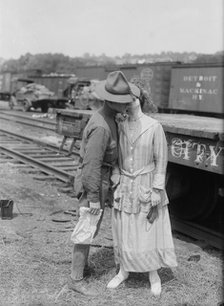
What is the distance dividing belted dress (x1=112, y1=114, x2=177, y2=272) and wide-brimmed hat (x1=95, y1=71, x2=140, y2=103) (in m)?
0.22

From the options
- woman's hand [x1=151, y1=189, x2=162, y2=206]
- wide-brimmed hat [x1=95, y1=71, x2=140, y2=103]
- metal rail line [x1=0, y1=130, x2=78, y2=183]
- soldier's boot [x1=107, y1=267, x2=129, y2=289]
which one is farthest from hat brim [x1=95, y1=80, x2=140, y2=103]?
metal rail line [x1=0, y1=130, x2=78, y2=183]

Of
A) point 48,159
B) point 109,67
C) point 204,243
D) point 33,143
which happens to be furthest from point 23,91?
point 204,243

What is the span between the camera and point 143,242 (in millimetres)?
3584

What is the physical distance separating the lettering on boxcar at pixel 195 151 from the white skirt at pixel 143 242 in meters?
0.98

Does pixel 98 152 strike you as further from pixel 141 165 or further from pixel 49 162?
pixel 49 162

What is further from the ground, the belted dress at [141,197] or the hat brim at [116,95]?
the hat brim at [116,95]

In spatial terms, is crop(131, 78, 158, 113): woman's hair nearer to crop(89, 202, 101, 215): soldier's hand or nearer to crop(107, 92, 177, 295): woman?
crop(107, 92, 177, 295): woman

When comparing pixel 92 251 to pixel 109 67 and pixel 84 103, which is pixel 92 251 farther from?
pixel 109 67

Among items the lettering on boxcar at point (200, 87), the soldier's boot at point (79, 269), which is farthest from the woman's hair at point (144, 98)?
the lettering on boxcar at point (200, 87)

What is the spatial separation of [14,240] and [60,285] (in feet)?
4.06

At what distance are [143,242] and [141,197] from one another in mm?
357

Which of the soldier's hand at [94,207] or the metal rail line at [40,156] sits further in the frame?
the metal rail line at [40,156]

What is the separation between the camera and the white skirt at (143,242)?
359cm

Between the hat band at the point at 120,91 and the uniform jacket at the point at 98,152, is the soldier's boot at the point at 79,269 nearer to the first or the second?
the uniform jacket at the point at 98,152
